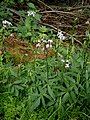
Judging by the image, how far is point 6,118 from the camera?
10.9 feet

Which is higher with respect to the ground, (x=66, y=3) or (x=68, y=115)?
(x=66, y=3)

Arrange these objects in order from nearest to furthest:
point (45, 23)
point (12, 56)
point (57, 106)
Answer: point (57, 106)
point (12, 56)
point (45, 23)

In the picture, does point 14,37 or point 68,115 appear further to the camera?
point 14,37

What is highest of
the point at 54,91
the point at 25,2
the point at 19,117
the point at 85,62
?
the point at 25,2

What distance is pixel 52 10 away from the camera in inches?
238

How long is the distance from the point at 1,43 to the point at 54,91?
125cm

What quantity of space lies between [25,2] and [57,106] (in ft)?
10.6

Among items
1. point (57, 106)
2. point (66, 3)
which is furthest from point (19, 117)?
point (66, 3)

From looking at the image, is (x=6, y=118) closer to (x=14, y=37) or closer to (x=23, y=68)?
(x=23, y=68)

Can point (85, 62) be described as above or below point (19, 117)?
above

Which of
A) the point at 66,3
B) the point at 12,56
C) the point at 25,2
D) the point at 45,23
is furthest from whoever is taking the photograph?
the point at 66,3

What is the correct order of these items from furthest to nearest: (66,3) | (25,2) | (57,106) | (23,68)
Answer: (66,3)
(25,2)
(23,68)
(57,106)

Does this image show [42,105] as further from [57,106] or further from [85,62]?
[85,62]

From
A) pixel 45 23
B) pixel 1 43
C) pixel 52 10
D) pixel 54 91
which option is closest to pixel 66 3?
pixel 52 10
